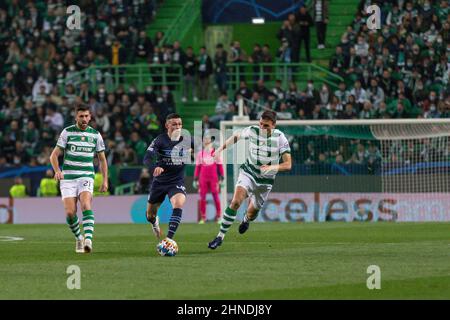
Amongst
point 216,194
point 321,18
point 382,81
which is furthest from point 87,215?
point 321,18

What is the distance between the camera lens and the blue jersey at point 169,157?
16641 mm

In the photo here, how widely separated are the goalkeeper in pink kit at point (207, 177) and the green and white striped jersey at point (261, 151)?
9.48 metres

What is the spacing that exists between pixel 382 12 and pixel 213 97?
5.74 metres

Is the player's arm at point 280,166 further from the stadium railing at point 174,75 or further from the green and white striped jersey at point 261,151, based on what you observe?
the stadium railing at point 174,75

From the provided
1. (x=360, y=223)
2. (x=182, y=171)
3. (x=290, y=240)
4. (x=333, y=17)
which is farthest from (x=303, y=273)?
(x=333, y=17)

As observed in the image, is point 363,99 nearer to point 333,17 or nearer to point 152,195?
point 333,17

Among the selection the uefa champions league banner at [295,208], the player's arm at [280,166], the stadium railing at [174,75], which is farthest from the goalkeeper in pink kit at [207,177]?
the player's arm at [280,166]

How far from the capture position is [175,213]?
16297 millimetres

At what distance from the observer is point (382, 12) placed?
33594 millimetres

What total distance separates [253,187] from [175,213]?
4.85ft

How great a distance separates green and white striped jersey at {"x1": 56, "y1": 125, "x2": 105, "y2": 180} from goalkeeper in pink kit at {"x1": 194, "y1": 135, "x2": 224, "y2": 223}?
10.1m

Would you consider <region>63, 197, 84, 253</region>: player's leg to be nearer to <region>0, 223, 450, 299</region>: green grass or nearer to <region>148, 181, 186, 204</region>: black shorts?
<region>0, 223, 450, 299</region>: green grass

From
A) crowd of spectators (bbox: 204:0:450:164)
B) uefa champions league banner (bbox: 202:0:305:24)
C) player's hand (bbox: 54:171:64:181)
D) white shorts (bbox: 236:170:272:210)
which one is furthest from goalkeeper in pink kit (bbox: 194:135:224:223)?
uefa champions league banner (bbox: 202:0:305:24)

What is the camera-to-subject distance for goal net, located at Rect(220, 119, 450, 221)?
89.6ft
